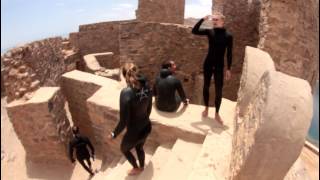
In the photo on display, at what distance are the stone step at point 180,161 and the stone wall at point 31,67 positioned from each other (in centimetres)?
395

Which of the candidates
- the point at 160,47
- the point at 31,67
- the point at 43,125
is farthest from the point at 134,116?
the point at 31,67

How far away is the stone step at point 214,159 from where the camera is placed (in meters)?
3.32

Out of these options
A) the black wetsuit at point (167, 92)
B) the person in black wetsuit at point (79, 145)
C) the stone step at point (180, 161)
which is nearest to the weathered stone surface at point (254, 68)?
the stone step at point (180, 161)

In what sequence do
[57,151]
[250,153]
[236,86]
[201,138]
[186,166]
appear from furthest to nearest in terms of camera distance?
[236,86]
[57,151]
[201,138]
[186,166]
[250,153]

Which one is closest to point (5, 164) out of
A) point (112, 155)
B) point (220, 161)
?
point (112, 155)

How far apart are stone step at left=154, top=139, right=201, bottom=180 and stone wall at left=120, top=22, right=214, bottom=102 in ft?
11.5

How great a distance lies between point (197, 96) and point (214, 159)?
4596 mm

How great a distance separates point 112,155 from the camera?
18.6 feet

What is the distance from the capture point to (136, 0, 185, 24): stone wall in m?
9.79

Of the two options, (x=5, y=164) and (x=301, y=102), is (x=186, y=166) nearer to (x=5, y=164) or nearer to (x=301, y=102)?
(x=301, y=102)

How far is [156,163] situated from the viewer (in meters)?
4.19

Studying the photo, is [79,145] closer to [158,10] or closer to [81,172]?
[81,172]

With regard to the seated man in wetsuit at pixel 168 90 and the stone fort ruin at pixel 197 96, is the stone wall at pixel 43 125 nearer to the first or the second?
the stone fort ruin at pixel 197 96

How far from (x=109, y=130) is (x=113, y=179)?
129cm
